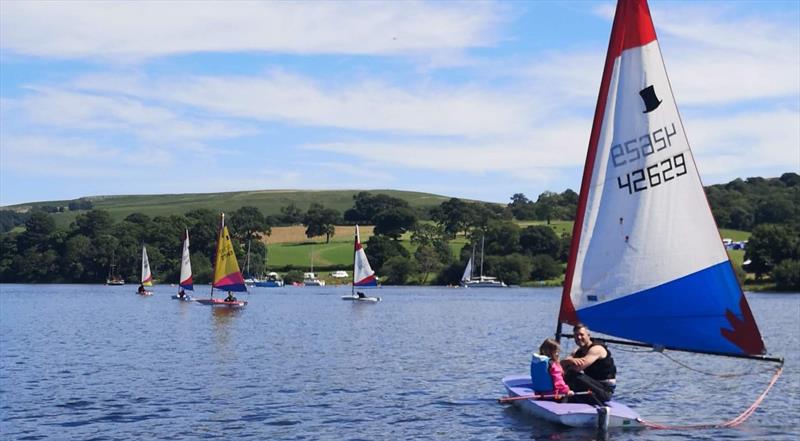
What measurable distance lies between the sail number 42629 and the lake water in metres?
6.57

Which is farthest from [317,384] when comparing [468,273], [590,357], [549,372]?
[468,273]

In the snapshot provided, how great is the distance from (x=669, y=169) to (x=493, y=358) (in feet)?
92.4

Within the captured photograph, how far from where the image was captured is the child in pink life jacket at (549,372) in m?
25.0

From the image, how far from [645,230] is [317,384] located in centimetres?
1912

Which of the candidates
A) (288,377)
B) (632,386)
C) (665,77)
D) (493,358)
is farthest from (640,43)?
(493,358)

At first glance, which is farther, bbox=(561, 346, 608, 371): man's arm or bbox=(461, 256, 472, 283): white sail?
bbox=(461, 256, 472, 283): white sail

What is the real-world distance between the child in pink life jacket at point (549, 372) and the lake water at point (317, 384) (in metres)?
0.94

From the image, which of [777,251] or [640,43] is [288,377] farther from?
[777,251]

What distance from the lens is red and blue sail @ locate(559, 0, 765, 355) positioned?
68.2ft

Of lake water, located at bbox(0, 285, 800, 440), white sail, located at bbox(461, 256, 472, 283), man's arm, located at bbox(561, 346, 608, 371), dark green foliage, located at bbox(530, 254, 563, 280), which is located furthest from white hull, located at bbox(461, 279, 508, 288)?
man's arm, located at bbox(561, 346, 608, 371)

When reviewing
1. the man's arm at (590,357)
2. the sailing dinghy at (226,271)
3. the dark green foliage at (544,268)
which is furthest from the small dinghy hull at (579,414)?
the dark green foliage at (544,268)

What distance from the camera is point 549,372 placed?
2542 centimetres

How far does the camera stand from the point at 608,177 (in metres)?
21.6

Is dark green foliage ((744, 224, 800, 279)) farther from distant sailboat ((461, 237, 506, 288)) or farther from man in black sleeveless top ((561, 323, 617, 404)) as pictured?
man in black sleeveless top ((561, 323, 617, 404))
